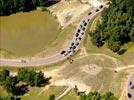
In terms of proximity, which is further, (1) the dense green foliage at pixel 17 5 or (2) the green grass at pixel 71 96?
(1) the dense green foliage at pixel 17 5

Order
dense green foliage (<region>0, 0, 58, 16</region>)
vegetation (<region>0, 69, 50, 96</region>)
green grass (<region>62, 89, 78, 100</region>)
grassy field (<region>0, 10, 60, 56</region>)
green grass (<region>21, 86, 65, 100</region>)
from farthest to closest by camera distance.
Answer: dense green foliage (<region>0, 0, 58, 16</region>) < grassy field (<region>0, 10, 60, 56</region>) < vegetation (<region>0, 69, 50, 96</region>) < green grass (<region>21, 86, 65, 100</region>) < green grass (<region>62, 89, 78, 100</region>)

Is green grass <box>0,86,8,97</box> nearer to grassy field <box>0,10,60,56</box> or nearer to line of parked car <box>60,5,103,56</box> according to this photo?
grassy field <box>0,10,60,56</box>

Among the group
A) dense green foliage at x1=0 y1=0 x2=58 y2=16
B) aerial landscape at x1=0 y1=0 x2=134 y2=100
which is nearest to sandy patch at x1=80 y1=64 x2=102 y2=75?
aerial landscape at x1=0 y1=0 x2=134 y2=100

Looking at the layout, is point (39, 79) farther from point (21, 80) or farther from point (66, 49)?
point (66, 49)

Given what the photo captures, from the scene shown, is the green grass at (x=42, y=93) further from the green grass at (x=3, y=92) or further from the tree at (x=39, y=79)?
the green grass at (x=3, y=92)

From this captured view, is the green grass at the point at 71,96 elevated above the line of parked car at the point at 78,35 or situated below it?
below

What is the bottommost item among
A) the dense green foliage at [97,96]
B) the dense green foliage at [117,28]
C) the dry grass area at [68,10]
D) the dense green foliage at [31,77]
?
the dense green foliage at [97,96]

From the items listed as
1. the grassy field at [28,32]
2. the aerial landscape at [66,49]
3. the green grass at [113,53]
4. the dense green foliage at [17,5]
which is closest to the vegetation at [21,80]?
the aerial landscape at [66,49]
